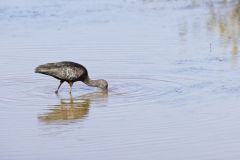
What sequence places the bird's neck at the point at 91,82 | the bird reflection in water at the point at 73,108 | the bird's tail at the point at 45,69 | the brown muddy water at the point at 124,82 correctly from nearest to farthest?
the brown muddy water at the point at 124,82 < the bird reflection in water at the point at 73,108 < the bird's tail at the point at 45,69 < the bird's neck at the point at 91,82

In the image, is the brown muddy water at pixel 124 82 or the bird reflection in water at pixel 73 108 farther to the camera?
the bird reflection in water at pixel 73 108

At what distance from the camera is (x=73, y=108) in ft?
36.0

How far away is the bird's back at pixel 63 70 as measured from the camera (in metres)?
12.0

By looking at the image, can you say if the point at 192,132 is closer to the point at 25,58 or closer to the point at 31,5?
the point at 25,58

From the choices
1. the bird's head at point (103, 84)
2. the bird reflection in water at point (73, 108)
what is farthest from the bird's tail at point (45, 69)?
the bird's head at point (103, 84)

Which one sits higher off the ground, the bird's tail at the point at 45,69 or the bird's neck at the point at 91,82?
the bird's tail at the point at 45,69

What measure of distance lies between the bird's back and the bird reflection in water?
0.33 metres

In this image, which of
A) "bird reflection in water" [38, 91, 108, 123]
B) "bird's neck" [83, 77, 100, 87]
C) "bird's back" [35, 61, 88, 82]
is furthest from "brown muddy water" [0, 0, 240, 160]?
"bird's back" [35, 61, 88, 82]

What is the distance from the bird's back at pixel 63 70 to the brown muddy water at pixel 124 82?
253 millimetres

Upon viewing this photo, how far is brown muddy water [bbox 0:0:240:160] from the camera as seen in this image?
8703mm

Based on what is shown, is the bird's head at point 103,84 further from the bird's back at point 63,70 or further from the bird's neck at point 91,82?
the bird's back at point 63,70

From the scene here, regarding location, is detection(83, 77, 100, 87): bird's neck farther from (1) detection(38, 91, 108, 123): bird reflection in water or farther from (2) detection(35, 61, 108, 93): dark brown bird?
(1) detection(38, 91, 108, 123): bird reflection in water

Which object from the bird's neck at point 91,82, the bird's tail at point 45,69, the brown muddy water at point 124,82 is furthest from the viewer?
the bird's neck at point 91,82

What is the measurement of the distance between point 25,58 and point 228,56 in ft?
11.3
